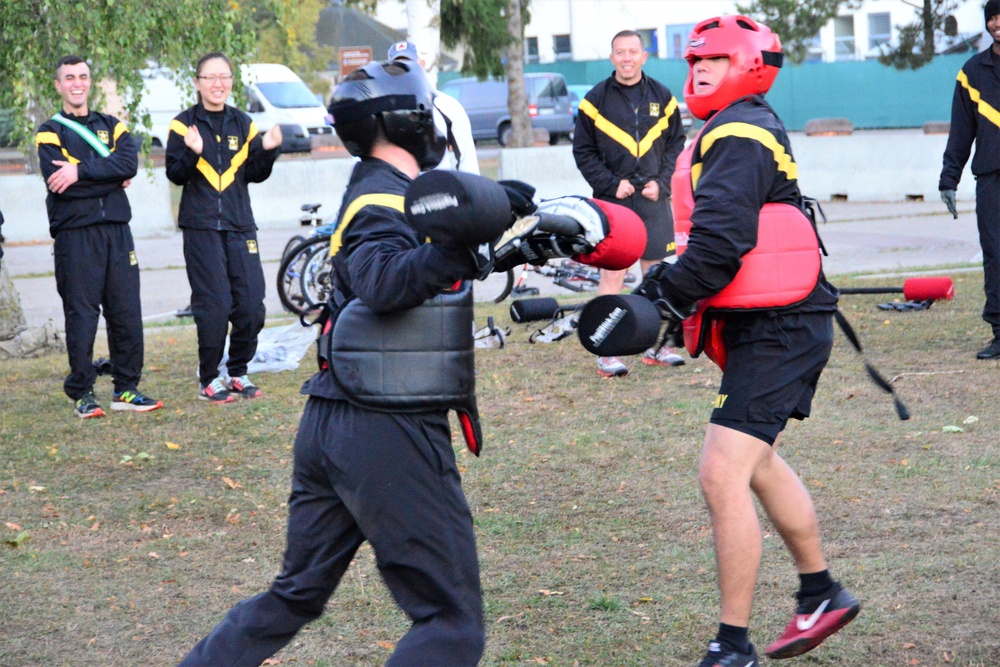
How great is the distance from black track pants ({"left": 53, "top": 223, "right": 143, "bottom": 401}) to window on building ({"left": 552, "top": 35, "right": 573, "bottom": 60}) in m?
43.0

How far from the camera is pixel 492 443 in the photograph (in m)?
6.69

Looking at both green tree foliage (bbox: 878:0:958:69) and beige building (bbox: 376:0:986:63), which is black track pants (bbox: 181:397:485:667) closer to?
green tree foliage (bbox: 878:0:958:69)

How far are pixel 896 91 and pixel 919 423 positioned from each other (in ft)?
106

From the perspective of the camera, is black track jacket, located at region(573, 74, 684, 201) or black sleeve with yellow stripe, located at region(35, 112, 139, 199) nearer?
black sleeve with yellow stripe, located at region(35, 112, 139, 199)

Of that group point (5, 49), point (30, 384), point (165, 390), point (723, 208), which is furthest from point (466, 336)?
point (5, 49)

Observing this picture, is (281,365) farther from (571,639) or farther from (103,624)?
(571,639)

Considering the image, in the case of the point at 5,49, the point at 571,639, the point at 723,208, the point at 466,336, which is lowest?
the point at 571,639

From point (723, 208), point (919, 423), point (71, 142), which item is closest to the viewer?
point (723, 208)

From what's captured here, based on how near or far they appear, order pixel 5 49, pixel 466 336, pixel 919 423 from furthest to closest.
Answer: pixel 5 49, pixel 919 423, pixel 466 336

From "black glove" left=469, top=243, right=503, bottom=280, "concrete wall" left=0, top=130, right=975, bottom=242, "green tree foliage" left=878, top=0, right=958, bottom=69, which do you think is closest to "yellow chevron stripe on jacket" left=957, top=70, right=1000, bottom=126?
"black glove" left=469, top=243, right=503, bottom=280

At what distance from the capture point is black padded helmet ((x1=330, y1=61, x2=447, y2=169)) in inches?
120

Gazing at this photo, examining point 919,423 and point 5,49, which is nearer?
point 919,423

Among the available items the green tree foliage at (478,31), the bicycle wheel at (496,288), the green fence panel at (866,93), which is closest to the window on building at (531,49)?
the green fence panel at (866,93)

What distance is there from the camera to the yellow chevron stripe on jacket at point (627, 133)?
8.23 m
